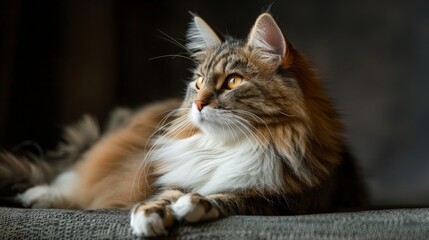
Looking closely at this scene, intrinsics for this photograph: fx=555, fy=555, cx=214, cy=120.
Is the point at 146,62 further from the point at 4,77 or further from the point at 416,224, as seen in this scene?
the point at 416,224

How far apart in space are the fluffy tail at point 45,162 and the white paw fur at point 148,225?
79 cm

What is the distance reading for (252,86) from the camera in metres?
1.32

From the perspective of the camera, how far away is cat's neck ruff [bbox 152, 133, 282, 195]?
130 centimetres

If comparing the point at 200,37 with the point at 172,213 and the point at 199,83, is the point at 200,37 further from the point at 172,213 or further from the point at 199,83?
the point at 172,213

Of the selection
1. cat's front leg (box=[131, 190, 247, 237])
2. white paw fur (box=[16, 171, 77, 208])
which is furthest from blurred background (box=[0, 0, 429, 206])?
cat's front leg (box=[131, 190, 247, 237])

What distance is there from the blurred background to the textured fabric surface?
1.04 metres

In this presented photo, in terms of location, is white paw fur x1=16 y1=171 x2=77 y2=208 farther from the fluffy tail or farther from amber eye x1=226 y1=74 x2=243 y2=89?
amber eye x1=226 y1=74 x2=243 y2=89

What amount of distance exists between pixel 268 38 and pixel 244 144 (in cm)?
27

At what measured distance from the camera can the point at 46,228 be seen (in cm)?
115

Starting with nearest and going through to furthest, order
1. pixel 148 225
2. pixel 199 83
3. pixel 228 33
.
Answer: pixel 148 225, pixel 199 83, pixel 228 33

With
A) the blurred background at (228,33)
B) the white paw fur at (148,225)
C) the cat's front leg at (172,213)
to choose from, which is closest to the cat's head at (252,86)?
the cat's front leg at (172,213)

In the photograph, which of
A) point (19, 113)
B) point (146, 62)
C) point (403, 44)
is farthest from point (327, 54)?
point (19, 113)

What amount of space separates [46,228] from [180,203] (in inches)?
11.2

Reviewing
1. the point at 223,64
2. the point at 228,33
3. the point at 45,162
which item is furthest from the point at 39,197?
the point at 228,33
